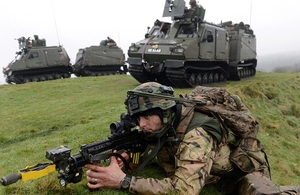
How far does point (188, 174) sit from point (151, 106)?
0.83 m

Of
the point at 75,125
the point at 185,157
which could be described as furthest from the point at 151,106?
the point at 75,125

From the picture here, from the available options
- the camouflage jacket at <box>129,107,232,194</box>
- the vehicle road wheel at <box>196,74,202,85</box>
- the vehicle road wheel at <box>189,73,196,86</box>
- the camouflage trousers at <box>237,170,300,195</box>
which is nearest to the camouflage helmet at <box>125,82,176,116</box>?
the camouflage jacket at <box>129,107,232,194</box>

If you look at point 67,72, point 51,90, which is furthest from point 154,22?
point 67,72

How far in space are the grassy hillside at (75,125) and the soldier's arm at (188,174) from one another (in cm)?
45

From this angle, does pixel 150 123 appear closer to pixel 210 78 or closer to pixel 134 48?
pixel 134 48

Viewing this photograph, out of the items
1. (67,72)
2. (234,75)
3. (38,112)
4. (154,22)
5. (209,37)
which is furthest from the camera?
(67,72)

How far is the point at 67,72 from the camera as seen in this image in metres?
23.1

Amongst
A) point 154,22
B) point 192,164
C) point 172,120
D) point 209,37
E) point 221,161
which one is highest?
point 154,22

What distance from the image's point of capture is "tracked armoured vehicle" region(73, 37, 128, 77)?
23.1m

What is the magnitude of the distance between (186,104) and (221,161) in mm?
850

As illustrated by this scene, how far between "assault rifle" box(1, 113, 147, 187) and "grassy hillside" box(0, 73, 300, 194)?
0.52m

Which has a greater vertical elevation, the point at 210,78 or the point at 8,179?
the point at 8,179

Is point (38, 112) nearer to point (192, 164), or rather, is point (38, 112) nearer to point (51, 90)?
point (51, 90)

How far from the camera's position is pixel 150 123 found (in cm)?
278
